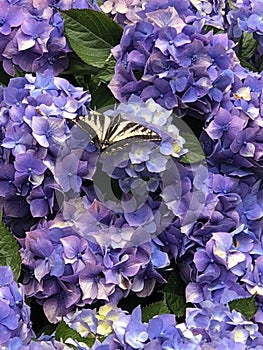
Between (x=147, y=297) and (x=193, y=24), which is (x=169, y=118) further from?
(x=147, y=297)

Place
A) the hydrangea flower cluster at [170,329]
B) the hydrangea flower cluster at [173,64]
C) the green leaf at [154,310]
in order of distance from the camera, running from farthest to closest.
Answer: the hydrangea flower cluster at [173,64] → the green leaf at [154,310] → the hydrangea flower cluster at [170,329]

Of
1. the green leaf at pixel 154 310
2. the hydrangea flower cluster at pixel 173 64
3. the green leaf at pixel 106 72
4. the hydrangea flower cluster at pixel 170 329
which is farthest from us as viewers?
the green leaf at pixel 106 72

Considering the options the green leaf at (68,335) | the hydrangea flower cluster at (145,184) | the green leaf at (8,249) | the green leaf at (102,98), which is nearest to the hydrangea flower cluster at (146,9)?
the hydrangea flower cluster at (145,184)

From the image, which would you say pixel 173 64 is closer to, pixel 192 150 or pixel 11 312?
pixel 192 150

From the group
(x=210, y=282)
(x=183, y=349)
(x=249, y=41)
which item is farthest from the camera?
(x=249, y=41)

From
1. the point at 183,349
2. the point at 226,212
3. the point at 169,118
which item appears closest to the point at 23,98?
the point at 169,118

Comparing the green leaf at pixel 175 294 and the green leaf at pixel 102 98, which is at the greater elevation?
the green leaf at pixel 102 98

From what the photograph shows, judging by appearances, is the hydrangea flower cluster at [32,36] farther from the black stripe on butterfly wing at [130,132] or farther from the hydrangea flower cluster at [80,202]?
the black stripe on butterfly wing at [130,132]
